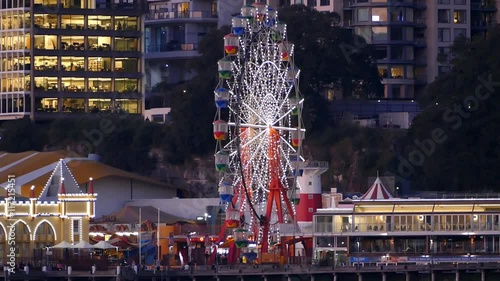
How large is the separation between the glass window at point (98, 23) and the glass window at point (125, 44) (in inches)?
54.1

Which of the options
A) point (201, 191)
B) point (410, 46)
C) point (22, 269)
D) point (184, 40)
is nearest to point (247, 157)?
point (22, 269)

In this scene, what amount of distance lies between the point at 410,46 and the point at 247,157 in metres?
42.9

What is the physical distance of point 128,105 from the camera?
167m

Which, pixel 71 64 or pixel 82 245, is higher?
pixel 71 64

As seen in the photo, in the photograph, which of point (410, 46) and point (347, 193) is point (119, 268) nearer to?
point (347, 193)

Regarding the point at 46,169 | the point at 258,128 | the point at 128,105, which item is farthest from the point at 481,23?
the point at 258,128

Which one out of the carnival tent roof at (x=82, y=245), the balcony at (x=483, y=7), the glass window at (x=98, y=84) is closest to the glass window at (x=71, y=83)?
the glass window at (x=98, y=84)

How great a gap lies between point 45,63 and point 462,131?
4444 centimetres

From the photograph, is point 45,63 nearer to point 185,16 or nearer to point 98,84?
point 98,84

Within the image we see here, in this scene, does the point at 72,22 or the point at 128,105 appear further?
the point at 128,105

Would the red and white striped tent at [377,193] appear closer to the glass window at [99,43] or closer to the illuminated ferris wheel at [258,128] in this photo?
the illuminated ferris wheel at [258,128]

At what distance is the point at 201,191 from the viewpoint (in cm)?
14688

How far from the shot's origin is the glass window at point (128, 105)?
166 metres

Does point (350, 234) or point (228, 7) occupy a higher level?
point (228, 7)
